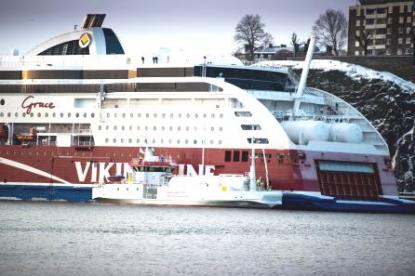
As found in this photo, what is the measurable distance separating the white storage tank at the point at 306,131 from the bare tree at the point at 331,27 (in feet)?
165

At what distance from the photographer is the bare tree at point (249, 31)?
10912 centimetres

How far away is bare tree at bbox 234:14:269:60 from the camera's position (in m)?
109

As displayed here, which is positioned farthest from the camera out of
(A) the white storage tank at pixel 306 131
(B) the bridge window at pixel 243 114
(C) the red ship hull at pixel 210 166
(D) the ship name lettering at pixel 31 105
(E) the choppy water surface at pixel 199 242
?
(D) the ship name lettering at pixel 31 105

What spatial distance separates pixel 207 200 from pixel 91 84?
12.6 m

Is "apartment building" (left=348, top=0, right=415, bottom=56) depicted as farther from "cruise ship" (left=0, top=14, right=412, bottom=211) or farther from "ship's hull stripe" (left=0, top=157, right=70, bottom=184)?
"ship's hull stripe" (left=0, top=157, right=70, bottom=184)

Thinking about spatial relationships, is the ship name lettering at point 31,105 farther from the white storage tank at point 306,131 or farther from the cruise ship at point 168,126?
the white storage tank at point 306,131

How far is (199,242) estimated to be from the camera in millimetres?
43625

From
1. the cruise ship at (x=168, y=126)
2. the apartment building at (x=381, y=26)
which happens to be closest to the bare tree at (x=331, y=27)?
the apartment building at (x=381, y=26)

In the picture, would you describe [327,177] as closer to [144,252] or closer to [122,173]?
[122,173]

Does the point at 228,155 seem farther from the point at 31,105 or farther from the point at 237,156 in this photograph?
the point at 31,105

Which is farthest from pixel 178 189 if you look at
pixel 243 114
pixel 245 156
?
pixel 243 114

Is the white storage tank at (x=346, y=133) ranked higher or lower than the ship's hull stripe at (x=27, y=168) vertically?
higher

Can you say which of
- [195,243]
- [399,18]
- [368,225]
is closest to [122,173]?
[368,225]

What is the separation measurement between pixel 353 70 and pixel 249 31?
67.4ft
